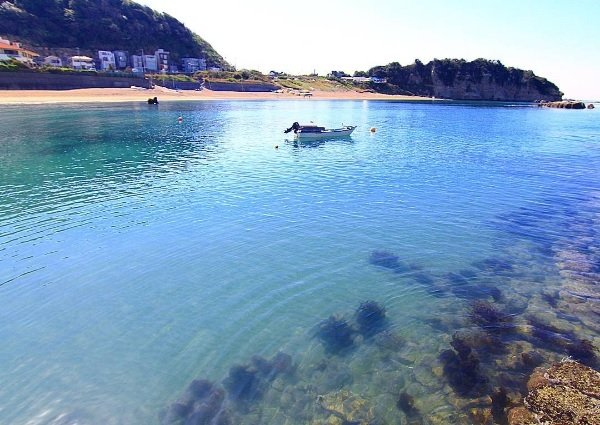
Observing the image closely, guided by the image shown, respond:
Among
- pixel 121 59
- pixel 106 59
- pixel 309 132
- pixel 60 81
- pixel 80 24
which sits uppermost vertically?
pixel 80 24

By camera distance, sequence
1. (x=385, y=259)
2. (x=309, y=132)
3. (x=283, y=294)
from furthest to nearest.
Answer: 1. (x=309, y=132)
2. (x=385, y=259)
3. (x=283, y=294)

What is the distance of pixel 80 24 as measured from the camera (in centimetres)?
17562

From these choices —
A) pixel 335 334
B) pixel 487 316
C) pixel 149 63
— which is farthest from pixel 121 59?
pixel 487 316

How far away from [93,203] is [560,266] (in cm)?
2593

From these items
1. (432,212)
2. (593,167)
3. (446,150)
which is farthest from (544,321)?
(446,150)

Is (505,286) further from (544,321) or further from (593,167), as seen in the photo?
(593,167)

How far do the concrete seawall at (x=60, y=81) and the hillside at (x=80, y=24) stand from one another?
62.0 m

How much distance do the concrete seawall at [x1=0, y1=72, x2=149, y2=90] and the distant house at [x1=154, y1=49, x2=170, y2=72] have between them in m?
53.0

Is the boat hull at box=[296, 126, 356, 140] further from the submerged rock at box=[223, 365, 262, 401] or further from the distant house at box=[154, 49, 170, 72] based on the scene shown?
the distant house at box=[154, 49, 170, 72]

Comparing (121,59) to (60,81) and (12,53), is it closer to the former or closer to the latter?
(12,53)

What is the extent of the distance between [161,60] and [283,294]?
203569 mm

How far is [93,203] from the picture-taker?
76.7 feet

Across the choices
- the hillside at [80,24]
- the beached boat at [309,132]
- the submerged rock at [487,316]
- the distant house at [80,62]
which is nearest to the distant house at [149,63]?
the hillside at [80,24]

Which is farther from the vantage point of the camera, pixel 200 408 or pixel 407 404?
pixel 407 404
